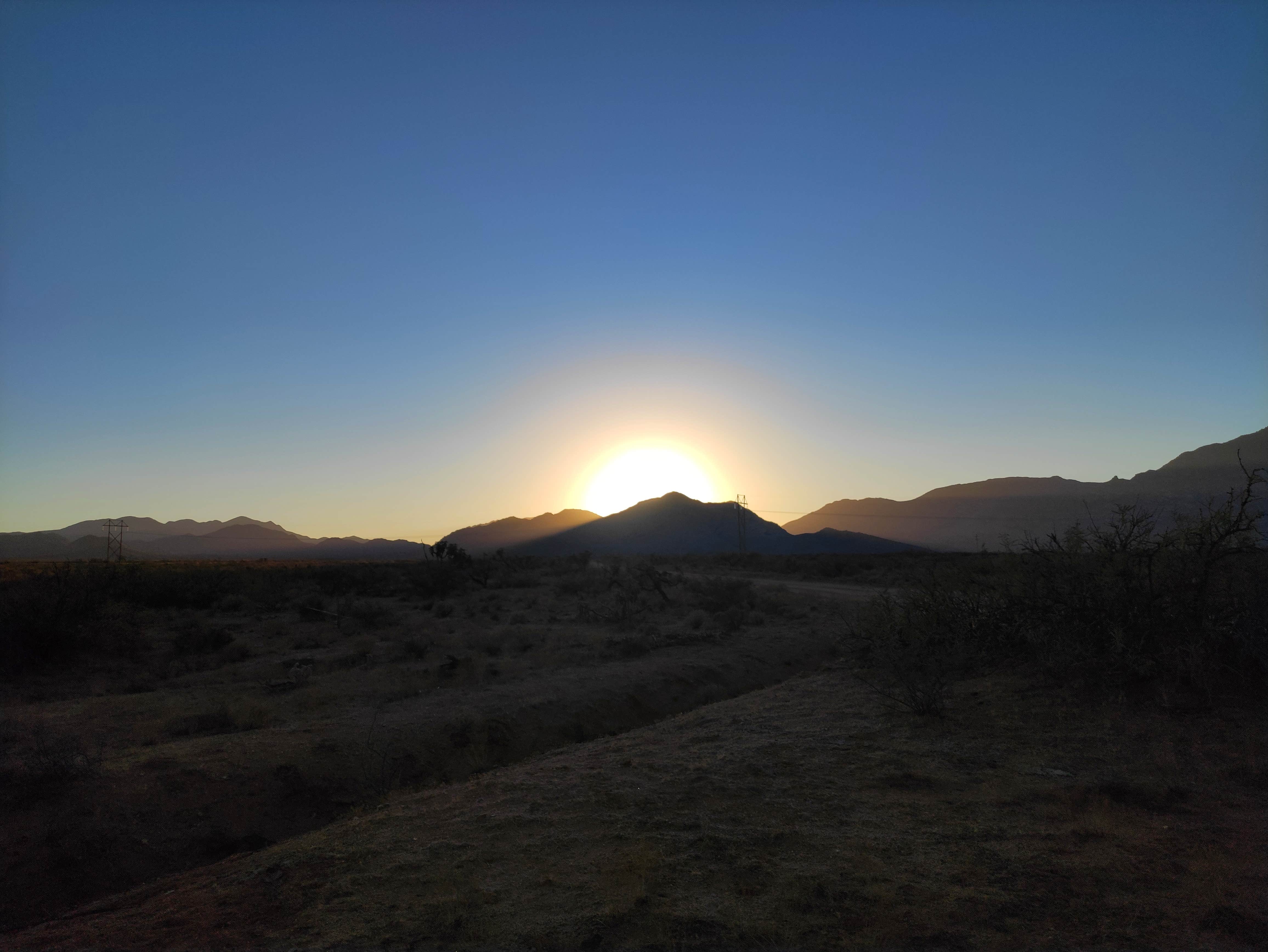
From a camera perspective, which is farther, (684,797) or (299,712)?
(299,712)

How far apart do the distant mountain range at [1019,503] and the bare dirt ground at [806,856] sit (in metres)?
61.2

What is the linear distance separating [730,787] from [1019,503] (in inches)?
5617

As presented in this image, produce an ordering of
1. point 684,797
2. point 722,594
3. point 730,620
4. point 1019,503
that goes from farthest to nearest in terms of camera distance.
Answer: point 1019,503, point 722,594, point 730,620, point 684,797

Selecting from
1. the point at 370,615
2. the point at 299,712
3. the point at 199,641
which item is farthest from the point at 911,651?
the point at 370,615

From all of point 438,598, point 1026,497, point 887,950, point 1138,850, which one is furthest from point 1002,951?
point 1026,497

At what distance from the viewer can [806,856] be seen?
612cm

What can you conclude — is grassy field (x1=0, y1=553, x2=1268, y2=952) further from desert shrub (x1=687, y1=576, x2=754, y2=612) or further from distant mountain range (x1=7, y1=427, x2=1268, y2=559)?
distant mountain range (x1=7, y1=427, x2=1268, y2=559)

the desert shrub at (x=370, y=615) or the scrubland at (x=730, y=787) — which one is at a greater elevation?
the desert shrub at (x=370, y=615)

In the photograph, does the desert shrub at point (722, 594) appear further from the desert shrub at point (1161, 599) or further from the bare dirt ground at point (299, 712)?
the desert shrub at point (1161, 599)

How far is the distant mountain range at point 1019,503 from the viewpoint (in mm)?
83625

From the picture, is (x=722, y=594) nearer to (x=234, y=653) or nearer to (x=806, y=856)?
(x=234, y=653)

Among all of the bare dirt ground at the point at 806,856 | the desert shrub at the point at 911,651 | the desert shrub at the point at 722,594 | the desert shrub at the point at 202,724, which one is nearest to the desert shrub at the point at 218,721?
the desert shrub at the point at 202,724

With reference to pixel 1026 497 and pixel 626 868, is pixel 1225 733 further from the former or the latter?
pixel 1026 497

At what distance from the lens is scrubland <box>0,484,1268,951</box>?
5.27 meters
